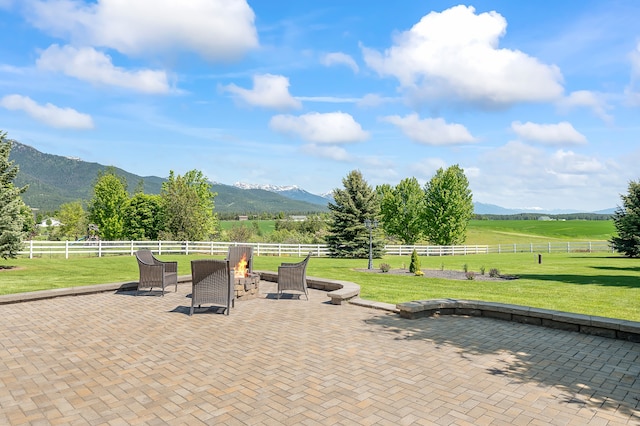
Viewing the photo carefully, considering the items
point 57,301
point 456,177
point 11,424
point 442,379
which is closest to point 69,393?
point 11,424

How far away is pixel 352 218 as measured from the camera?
2956 cm

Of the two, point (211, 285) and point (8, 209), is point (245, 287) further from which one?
point (8, 209)

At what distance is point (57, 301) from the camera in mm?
8484

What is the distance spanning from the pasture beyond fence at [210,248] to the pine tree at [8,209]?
0.82m

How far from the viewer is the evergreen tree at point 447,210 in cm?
4416

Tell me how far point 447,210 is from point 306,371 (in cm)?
4273

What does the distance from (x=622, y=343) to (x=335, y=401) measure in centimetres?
489

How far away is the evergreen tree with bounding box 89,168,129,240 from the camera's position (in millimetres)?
52656

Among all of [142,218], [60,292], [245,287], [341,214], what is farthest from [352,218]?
[142,218]

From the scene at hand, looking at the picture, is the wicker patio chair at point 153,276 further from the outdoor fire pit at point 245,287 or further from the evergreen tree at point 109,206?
the evergreen tree at point 109,206

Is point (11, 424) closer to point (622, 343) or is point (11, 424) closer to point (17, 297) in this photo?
point (17, 297)

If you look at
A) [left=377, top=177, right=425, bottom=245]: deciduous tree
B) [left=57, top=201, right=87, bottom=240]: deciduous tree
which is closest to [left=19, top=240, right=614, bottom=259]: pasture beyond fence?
[left=377, top=177, right=425, bottom=245]: deciduous tree

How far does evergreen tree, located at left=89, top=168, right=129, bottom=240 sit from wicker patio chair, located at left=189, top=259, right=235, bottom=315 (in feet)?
170

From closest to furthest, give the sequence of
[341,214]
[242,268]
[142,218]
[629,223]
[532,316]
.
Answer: [532,316]
[242,268]
[629,223]
[341,214]
[142,218]
